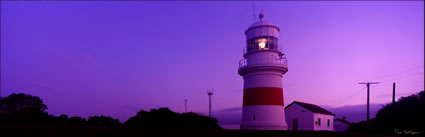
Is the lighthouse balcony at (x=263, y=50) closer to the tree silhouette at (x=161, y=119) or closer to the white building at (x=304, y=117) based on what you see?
the tree silhouette at (x=161, y=119)

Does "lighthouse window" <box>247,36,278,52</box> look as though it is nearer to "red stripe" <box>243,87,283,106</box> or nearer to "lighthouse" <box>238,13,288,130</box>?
"lighthouse" <box>238,13,288,130</box>

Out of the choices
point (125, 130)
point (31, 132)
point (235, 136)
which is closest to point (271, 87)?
point (235, 136)

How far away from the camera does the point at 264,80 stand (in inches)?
627

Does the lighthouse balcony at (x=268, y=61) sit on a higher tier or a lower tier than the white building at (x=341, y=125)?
higher

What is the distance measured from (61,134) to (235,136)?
10.5ft

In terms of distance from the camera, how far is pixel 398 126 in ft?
95.6

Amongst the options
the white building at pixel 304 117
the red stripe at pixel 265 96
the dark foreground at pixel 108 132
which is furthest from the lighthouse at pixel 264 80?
the white building at pixel 304 117

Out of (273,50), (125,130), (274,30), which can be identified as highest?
(274,30)

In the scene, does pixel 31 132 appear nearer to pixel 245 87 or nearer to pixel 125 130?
pixel 125 130

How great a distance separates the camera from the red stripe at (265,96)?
52.1 feet

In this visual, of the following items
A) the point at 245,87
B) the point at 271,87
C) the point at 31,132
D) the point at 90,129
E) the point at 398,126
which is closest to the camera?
the point at 31,132

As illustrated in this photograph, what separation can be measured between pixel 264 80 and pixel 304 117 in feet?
66.5

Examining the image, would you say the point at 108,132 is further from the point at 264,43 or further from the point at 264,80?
the point at 264,43

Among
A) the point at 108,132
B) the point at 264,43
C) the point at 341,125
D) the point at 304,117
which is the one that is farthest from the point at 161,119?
the point at 341,125
